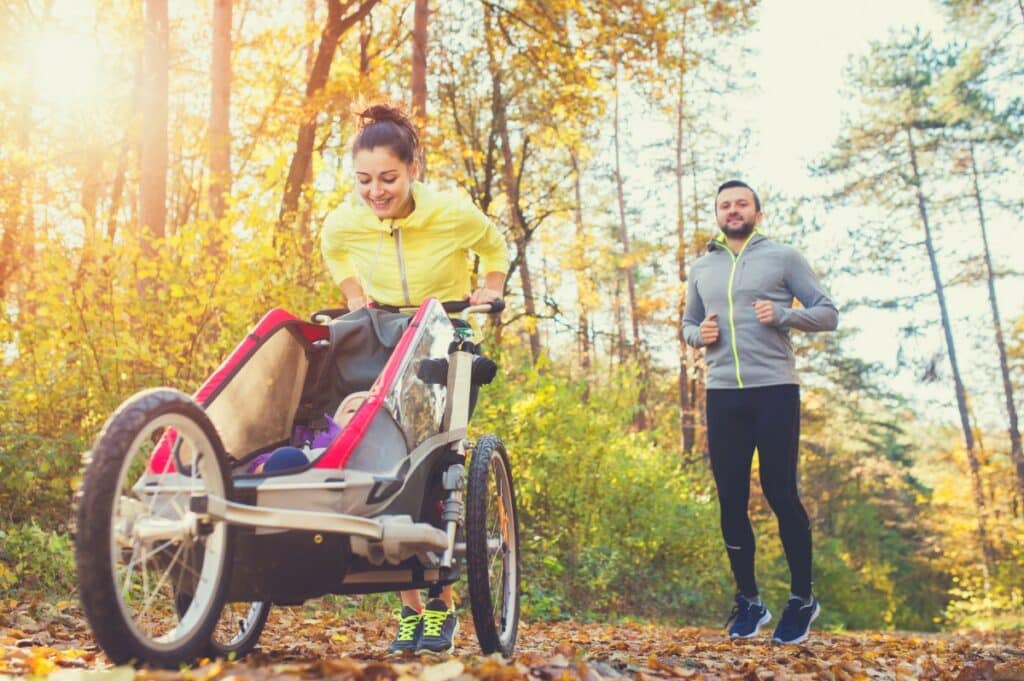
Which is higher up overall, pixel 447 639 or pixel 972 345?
pixel 972 345

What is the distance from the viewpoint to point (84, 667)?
2.94m

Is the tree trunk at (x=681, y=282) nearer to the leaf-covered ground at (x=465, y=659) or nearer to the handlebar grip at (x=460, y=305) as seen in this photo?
the leaf-covered ground at (x=465, y=659)

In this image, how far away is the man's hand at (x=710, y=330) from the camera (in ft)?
17.8

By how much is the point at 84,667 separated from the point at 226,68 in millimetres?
9522

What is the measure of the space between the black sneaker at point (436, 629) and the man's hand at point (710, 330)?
2230 millimetres

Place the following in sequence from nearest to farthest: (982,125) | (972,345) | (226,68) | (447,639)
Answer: (447,639) < (226,68) < (982,125) < (972,345)

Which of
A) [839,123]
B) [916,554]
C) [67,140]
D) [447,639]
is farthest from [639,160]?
[447,639]

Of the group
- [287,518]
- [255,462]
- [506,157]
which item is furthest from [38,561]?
[506,157]

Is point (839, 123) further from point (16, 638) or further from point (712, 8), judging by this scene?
point (16, 638)

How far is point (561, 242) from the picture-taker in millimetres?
23047

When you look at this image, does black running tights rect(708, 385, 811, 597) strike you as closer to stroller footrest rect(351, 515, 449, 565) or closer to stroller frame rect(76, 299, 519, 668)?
stroller frame rect(76, 299, 519, 668)

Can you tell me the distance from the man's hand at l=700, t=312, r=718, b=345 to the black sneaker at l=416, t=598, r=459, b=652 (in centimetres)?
223

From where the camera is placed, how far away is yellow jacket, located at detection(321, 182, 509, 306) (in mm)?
4184

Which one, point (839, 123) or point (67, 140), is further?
point (839, 123)
